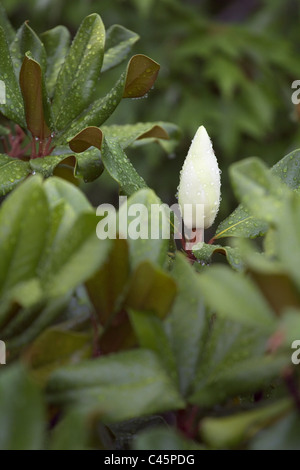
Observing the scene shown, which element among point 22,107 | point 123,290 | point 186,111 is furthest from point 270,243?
point 186,111

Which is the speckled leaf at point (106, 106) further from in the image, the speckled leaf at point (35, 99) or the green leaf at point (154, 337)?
the green leaf at point (154, 337)

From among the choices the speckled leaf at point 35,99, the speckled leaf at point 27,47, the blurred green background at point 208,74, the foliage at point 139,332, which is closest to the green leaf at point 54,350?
the foliage at point 139,332

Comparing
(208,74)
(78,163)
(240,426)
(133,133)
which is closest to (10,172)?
(78,163)

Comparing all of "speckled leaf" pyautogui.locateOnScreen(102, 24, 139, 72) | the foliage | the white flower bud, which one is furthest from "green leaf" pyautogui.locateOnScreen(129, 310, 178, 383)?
"speckled leaf" pyautogui.locateOnScreen(102, 24, 139, 72)

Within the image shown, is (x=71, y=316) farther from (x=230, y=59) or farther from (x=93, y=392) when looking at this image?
(x=230, y=59)

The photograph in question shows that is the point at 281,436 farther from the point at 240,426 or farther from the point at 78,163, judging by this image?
the point at 78,163

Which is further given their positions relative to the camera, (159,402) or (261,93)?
(261,93)
